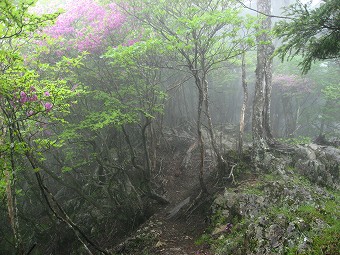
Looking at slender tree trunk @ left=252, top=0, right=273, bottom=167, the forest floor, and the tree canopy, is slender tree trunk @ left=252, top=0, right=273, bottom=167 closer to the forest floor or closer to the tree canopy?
the forest floor

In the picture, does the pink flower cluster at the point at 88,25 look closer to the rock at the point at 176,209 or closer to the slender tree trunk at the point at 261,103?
the slender tree trunk at the point at 261,103

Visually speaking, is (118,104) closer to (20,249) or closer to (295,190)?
(20,249)

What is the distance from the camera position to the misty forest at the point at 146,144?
5.66 m

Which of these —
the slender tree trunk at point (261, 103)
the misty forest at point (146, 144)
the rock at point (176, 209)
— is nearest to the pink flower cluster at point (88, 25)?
the misty forest at point (146, 144)

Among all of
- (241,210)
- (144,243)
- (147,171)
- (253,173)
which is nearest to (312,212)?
(241,210)

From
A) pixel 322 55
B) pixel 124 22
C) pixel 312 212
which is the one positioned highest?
pixel 124 22

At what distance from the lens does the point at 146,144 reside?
10781 millimetres

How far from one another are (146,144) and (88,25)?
239 inches

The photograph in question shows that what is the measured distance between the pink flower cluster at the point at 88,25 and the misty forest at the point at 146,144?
0.05 meters

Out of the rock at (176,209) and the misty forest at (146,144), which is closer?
the misty forest at (146,144)

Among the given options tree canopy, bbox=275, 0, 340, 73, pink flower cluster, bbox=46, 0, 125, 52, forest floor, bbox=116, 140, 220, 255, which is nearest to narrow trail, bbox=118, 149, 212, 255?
forest floor, bbox=116, 140, 220, 255

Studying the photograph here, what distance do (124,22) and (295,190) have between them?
976 centimetres

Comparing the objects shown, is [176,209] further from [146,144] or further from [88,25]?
[88,25]

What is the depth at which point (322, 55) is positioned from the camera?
5645mm
